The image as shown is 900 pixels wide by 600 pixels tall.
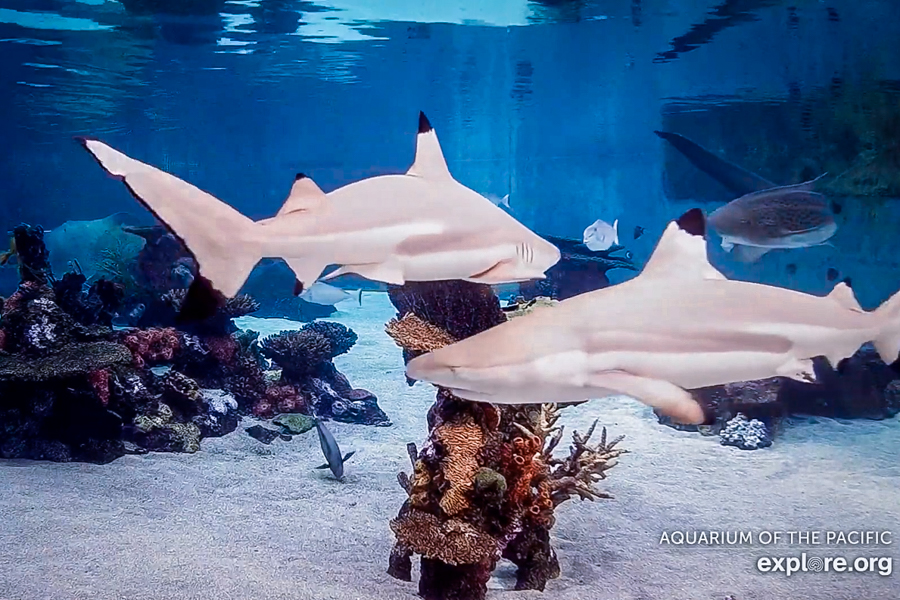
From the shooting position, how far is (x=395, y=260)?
2623 mm

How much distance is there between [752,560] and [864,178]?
45.7 ft

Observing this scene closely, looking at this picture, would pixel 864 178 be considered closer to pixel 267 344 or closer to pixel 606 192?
pixel 267 344

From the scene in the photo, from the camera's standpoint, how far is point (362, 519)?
5.82 m

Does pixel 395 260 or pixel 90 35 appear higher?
pixel 90 35

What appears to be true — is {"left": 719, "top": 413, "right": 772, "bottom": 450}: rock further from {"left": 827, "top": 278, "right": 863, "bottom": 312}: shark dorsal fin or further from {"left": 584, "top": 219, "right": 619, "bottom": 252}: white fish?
{"left": 827, "top": 278, "right": 863, "bottom": 312}: shark dorsal fin

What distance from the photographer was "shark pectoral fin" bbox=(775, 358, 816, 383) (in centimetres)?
231

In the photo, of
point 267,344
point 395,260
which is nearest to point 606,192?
point 267,344

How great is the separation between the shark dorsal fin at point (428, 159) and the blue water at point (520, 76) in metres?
7.40

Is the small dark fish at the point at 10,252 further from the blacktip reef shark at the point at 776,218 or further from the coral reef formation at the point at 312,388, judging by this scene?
the blacktip reef shark at the point at 776,218

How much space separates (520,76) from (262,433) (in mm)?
27255

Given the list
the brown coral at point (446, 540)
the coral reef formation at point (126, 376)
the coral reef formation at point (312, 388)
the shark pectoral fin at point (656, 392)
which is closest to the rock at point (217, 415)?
the coral reef formation at point (126, 376)

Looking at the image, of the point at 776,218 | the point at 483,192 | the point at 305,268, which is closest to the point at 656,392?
the point at 305,268

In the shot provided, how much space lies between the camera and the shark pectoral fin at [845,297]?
8.14 feet

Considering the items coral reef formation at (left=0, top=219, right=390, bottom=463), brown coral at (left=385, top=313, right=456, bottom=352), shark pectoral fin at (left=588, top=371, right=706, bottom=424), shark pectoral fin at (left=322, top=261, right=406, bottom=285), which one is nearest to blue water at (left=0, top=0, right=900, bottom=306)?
brown coral at (left=385, top=313, right=456, bottom=352)
